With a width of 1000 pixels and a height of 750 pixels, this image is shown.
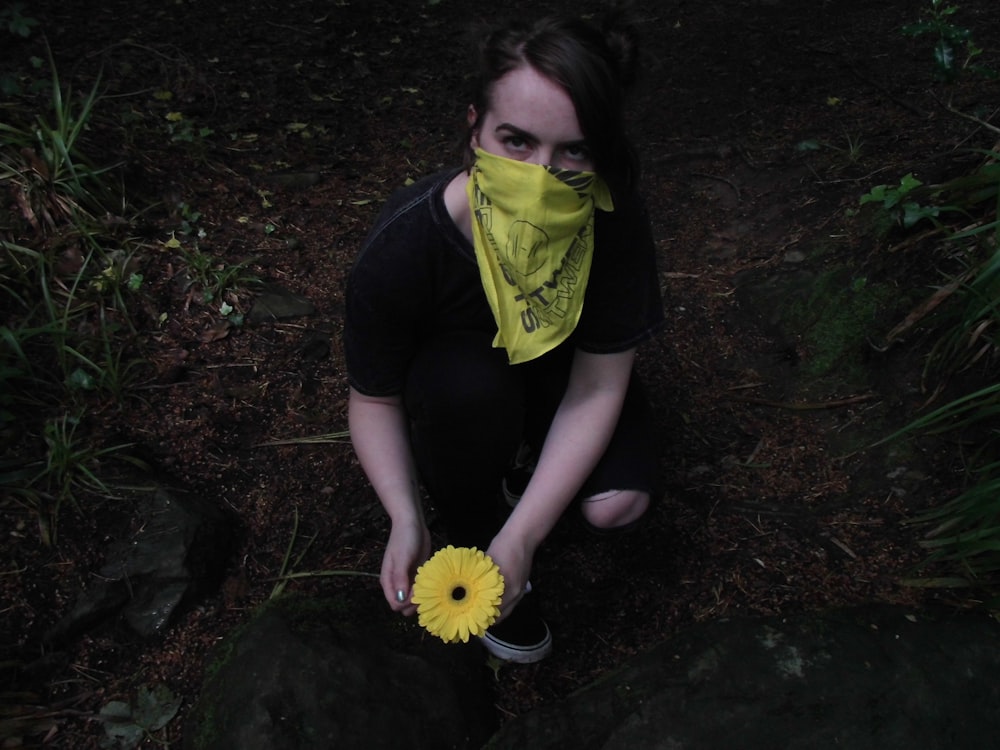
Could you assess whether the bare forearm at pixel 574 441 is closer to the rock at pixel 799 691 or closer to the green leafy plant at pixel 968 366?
the rock at pixel 799 691

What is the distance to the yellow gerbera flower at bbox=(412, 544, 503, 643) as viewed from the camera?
3.99 feet

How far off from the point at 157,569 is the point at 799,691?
1.39 metres

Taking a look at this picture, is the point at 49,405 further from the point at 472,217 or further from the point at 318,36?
the point at 318,36

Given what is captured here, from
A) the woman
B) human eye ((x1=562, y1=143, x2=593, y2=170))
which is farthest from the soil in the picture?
human eye ((x1=562, y1=143, x2=593, y2=170))

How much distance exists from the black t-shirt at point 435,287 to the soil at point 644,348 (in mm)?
449

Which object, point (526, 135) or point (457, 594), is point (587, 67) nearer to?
point (526, 135)

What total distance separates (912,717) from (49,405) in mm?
2125

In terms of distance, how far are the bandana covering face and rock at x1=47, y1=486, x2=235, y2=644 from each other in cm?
92

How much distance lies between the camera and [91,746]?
5.13ft

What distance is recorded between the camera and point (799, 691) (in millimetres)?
1431

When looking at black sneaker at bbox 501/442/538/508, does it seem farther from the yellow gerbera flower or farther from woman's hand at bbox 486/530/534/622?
the yellow gerbera flower

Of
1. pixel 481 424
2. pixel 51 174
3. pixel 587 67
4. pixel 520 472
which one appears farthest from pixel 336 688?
pixel 51 174

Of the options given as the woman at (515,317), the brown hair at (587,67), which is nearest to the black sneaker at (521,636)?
the woman at (515,317)

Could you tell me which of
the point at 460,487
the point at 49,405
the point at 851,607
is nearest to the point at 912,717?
the point at 851,607
